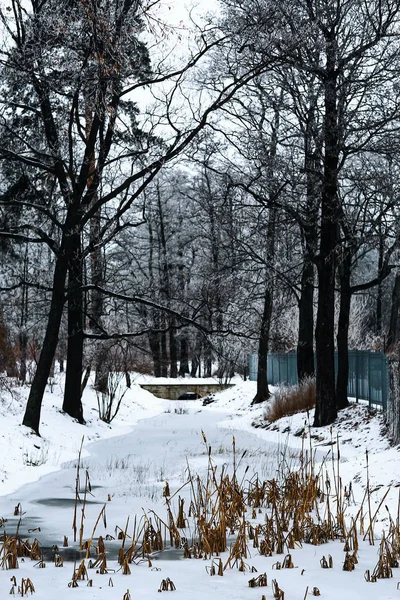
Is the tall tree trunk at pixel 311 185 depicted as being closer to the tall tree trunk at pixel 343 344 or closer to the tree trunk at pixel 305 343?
the tree trunk at pixel 305 343

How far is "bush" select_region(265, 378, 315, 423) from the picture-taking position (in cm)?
2127

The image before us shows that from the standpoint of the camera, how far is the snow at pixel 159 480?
5.79 meters

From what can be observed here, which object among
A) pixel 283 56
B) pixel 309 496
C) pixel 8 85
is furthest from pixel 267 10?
pixel 309 496

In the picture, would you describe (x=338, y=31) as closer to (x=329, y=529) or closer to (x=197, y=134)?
(x=197, y=134)

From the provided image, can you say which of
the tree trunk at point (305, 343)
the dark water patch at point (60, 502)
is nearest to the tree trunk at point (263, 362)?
the tree trunk at point (305, 343)

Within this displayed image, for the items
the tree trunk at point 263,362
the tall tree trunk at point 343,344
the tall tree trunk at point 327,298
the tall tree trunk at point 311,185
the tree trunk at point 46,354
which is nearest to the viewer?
the tree trunk at point 46,354

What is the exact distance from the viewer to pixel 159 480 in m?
11.4

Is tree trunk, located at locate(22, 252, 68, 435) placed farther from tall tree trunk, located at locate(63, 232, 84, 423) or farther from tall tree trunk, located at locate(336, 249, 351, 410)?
tall tree trunk, located at locate(336, 249, 351, 410)

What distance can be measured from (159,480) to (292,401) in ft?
36.0

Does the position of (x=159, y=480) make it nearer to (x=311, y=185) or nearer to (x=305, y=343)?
(x=311, y=185)

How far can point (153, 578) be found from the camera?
5949 mm

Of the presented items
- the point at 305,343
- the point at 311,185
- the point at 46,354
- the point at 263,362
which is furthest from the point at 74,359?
the point at 263,362

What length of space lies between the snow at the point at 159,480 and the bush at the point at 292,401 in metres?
0.55

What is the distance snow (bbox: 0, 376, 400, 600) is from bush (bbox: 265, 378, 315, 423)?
0.55 meters
